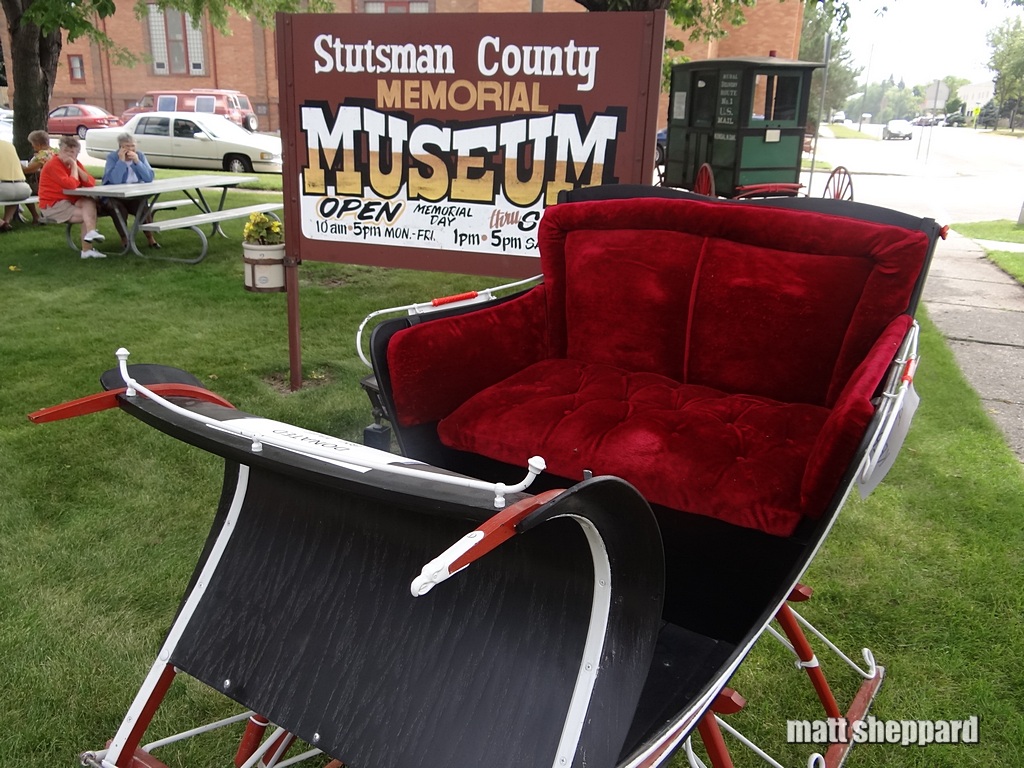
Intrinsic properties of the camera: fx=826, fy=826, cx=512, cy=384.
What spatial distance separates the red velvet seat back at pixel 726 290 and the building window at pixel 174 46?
33011 mm

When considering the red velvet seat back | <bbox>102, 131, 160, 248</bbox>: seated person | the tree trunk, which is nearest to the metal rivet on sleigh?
<bbox>102, 131, 160, 248</bbox>: seated person

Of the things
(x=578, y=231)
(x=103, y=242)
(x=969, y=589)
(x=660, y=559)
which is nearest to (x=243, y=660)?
(x=660, y=559)

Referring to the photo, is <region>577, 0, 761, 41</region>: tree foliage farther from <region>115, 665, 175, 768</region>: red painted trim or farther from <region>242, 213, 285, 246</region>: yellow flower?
<region>115, 665, 175, 768</region>: red painted trim

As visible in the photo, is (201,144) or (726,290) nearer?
(726,290)

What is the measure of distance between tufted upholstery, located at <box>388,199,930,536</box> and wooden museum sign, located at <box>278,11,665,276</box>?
994 millimetres

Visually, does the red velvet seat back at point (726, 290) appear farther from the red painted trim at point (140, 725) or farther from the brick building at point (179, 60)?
the brick building at point (179, 60)

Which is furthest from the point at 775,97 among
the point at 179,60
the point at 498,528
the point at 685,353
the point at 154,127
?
the point at 179,60

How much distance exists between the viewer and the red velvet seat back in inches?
93.4

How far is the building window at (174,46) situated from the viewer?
3123cm

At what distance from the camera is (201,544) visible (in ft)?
9.97

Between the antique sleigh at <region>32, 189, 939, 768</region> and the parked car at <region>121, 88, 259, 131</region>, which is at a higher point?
the parked car at <region>121, 88, 259, 131</region>

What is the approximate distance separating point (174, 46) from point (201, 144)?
1835cm

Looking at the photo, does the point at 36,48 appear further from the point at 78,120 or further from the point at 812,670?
the point at 78,120

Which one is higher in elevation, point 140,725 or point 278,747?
point 140,725
